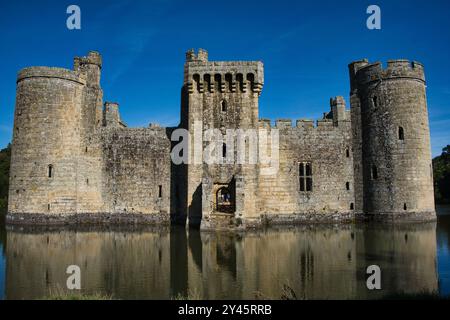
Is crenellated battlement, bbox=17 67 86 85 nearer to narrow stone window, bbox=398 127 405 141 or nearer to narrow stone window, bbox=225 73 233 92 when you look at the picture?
narrow stone window, bbox=225 73 233 92

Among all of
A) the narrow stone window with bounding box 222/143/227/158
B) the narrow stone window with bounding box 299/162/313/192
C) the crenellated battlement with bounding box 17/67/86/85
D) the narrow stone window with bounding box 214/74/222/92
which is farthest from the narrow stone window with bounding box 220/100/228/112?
the crenellated battlement with bounding box 17/67/86/85

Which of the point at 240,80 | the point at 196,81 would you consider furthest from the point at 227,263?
the point at 196,81

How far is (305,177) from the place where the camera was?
75.3ft

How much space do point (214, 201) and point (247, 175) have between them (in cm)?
240

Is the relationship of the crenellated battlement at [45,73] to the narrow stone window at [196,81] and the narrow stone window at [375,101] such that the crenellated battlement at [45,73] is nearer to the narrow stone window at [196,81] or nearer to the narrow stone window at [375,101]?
the narrow stone window at [196,81]

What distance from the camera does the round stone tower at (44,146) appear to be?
820 inches

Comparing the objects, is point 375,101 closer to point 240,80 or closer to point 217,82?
point 240,80

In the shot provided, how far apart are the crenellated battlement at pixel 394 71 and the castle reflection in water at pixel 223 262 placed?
30.3ft

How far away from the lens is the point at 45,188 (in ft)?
68.2

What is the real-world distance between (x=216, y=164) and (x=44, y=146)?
10152 millimetres

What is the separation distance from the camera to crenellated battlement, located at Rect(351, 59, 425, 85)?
2161 centimetres

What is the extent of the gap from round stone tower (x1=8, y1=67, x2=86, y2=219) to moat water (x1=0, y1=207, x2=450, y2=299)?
280 centimetres
